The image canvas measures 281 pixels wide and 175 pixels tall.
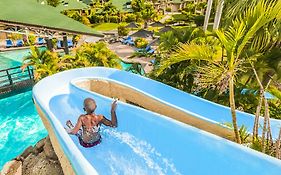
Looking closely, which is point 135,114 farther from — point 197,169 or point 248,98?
point 248,98

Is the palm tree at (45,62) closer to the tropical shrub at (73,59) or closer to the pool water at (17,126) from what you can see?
the tropical shrub at (73,59)

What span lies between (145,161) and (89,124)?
1781mm

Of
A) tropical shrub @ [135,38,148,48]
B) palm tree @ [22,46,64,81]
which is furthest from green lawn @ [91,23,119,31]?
palm tree @ [22,46,64,81]

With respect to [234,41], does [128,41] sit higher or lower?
lower

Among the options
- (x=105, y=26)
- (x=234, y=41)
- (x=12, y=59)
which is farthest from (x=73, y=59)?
(x=105, y=26)

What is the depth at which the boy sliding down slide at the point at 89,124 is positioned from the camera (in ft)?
22.9

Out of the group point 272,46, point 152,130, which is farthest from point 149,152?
point 272,46

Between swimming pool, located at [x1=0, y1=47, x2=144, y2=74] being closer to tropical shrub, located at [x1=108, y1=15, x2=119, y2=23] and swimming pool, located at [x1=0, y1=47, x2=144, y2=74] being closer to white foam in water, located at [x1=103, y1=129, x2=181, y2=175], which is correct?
white foam in water, located at [x1=103, y1=129, x2=181, y2=175]

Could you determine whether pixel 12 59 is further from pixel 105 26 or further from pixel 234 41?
pixel 234 41

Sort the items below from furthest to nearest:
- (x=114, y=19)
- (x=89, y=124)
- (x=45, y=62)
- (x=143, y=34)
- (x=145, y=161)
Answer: (x=114, y=19) → (x=143, y=34) → (x=45, y=62) → (x=145, y=161) → (x=89, y=124)

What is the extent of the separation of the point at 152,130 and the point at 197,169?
1740 mm

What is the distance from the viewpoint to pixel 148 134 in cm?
783

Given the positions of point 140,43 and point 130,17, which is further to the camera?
point 130,17

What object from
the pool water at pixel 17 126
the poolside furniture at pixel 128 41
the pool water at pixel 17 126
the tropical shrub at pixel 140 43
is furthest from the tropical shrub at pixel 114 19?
the pool water at pixel 17 126
